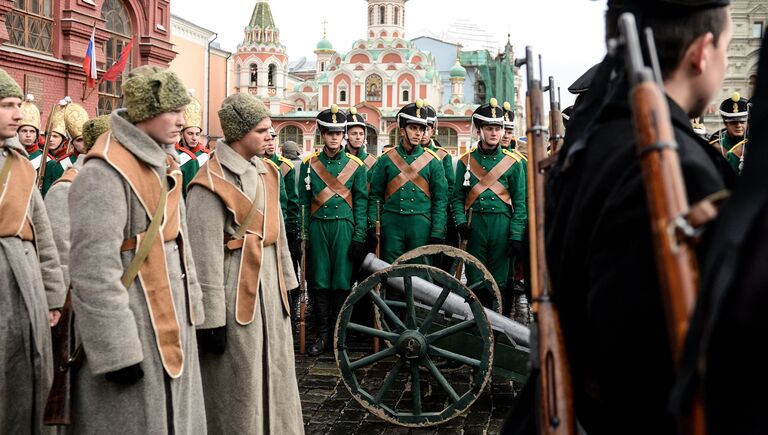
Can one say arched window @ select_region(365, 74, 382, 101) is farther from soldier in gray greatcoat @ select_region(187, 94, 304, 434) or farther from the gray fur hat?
soldier in gray greatcoat @ select_region(187, 94, 304, 434)

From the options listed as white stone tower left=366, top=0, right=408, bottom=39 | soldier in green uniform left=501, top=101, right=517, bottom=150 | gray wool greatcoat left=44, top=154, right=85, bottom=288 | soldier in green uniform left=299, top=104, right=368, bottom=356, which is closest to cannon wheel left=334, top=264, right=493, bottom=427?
gray wool greatcoat left=44, top=154, right=85, bottom=288

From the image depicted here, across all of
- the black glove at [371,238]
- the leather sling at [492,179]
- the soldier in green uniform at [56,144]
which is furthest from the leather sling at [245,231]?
the soldier in green uniform at [56,144]

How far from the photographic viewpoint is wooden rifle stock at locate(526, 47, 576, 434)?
1846 millimetres

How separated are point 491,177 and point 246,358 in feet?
13.7

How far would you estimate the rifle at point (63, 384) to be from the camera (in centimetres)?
322

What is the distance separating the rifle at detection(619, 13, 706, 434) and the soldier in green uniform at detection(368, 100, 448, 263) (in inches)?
255

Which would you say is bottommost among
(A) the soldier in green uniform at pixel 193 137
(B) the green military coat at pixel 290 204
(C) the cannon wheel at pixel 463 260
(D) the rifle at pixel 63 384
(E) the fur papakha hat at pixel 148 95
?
(D) the rifle at pixel 63 384

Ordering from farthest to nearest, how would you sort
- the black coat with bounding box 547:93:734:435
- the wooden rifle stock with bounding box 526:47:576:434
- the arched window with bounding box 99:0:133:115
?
the arched window with bounding box 99:0:133:115 < the wooden rifle stock with bounding box 526:47:576:434 < the black coat with bounding box 547:93:734:435

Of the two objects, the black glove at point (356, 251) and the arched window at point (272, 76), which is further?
the arched window at point (272, 76)

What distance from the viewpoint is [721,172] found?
164 centimetres

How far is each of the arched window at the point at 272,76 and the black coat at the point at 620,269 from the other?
63.9 m

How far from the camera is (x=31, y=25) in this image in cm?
1983

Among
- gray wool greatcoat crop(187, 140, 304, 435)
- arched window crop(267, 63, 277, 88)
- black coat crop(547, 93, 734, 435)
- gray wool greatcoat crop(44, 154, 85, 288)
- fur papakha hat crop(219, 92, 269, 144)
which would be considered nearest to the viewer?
black coat crop(547, 93, 734, 435)

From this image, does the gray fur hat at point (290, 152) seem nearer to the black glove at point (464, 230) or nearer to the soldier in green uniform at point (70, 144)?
the soldier in green uniform at point (70, 144)
